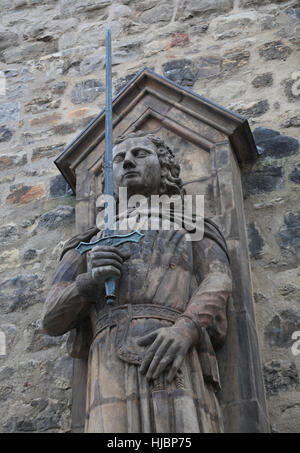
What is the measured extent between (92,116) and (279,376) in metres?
2.31

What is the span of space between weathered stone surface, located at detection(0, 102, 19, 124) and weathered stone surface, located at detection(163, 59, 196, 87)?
1082mm

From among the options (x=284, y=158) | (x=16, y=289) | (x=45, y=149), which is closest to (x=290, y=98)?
(x=284, y=158)

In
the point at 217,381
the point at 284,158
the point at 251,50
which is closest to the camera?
the point at 217,381

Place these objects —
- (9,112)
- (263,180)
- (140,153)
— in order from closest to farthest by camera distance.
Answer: (140,153), (263,180), (9,112)

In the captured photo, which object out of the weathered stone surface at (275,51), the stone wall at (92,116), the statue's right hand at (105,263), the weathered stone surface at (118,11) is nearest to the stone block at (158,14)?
the stone wall at (92,116)

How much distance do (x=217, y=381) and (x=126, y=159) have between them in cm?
124

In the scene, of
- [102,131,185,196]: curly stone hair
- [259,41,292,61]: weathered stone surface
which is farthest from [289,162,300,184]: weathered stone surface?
[259,41,292,61]: weathered stone surface

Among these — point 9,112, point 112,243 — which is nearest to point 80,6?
point 9,112

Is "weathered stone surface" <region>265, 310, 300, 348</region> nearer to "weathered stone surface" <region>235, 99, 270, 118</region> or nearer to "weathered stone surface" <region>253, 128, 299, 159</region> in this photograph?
"weathered stone surface" <region>253, 128, 299, 159</region>

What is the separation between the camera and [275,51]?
5.00m

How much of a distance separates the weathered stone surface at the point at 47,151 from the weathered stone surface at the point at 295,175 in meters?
1.57

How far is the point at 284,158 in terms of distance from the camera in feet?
14.8

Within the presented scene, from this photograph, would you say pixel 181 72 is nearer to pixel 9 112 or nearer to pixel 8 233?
pixel 9 112

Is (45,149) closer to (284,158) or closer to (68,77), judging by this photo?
(68,77)
